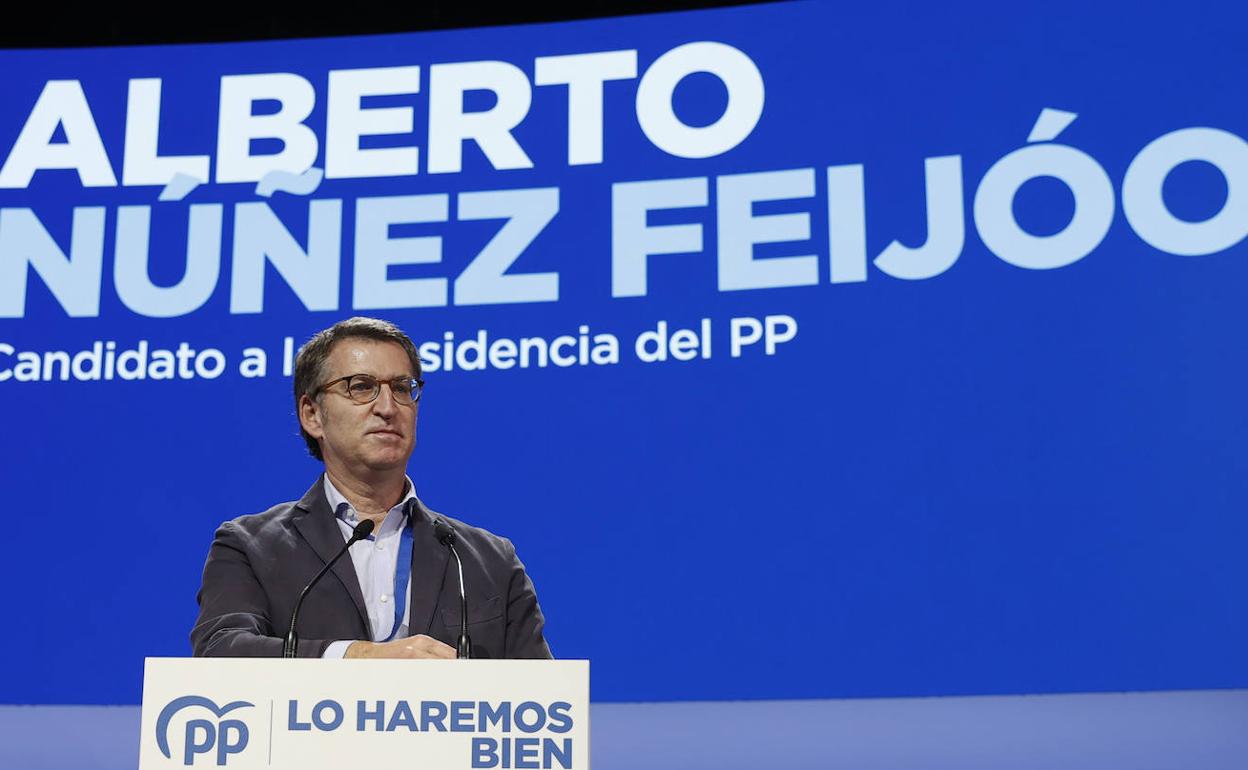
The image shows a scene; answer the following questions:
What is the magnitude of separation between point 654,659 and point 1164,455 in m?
1.70

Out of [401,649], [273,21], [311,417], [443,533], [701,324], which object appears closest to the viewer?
[401,649]

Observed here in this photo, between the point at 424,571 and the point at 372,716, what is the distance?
543mm

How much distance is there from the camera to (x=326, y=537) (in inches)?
76.4

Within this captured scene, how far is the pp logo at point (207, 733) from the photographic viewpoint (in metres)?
1.38

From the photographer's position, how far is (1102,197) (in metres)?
4.18

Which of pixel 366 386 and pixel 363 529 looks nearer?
pixel 363 529

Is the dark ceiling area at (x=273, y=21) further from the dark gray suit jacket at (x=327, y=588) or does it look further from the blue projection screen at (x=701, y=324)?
the dark gray suit jacket at (x=327, y=588)

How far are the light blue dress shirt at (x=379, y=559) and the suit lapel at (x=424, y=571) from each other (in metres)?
0.01

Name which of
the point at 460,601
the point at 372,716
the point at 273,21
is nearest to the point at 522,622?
the point at 460,601

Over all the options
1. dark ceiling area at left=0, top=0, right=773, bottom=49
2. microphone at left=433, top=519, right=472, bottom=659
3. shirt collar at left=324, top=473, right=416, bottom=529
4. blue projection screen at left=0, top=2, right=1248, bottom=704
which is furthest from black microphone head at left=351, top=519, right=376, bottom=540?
dark ceiling area at left=0, top=0, right=773, bottom=49

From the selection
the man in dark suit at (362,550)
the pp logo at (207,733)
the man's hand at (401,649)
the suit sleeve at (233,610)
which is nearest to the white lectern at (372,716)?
the pp logo at (207,733)

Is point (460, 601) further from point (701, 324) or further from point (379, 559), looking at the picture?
point (701, 324)

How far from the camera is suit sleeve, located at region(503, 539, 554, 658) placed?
1.98 m

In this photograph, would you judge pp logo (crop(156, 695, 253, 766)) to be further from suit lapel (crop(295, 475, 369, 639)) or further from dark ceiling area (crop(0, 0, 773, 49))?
dark ceiling area (crop(0, 0, 773, 49))
